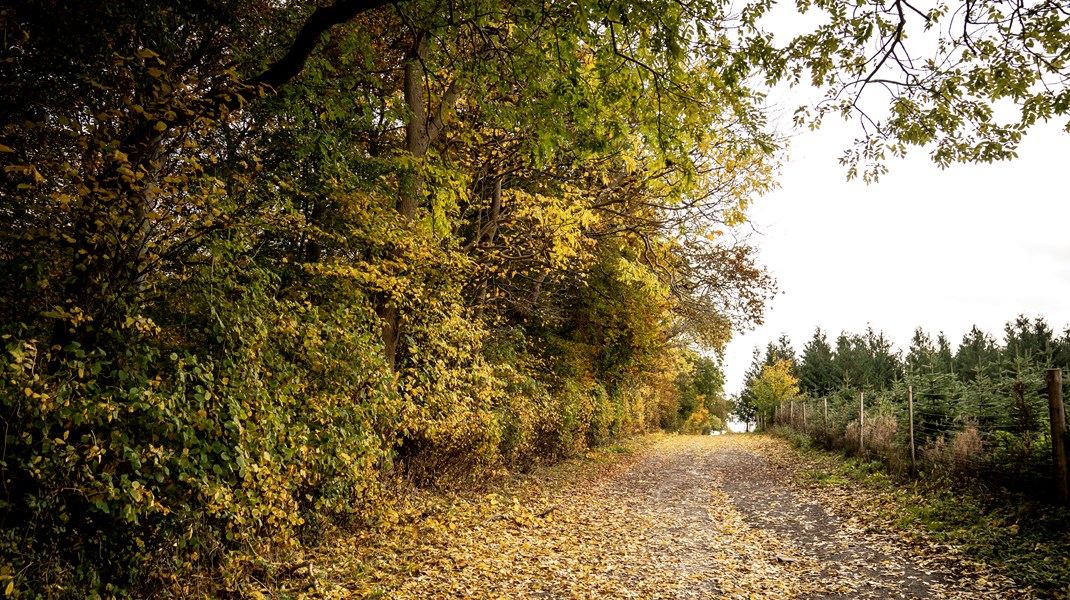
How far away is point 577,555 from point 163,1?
738 cm

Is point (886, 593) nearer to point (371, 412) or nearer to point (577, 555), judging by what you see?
point (577, 555)

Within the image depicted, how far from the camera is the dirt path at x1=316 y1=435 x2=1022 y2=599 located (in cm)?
566

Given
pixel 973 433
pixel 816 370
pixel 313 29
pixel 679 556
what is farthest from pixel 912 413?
pixel 816 370

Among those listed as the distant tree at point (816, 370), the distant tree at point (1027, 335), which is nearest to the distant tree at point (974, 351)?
the distant tree at point (1027, 335)

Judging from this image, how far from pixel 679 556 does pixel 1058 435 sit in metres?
5.03

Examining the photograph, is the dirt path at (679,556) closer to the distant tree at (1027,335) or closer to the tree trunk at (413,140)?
the tree trunk at (413,140)

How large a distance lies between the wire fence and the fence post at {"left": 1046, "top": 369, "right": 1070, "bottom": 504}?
1 centimetres

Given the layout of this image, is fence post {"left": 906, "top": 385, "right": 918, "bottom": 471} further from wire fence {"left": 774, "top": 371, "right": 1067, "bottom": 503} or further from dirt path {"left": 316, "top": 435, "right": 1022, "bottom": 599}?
dirt path {"left": 316, "top": 435, "right": 1022, "bottom": 599}

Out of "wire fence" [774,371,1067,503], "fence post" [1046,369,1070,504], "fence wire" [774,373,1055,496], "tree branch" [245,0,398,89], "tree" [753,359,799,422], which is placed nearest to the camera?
"tree branch" [245,0,398,89]

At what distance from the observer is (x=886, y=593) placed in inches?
217

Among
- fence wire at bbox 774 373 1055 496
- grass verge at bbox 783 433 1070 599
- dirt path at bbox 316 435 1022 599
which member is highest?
fence wire at bbox 774 373 1055 496

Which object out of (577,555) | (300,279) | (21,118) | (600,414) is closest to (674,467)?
(600,414)

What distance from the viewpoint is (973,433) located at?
9188 mm

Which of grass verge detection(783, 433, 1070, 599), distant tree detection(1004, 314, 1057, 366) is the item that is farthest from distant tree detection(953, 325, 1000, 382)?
grass verge detection(783, 433, 1070, 599)
